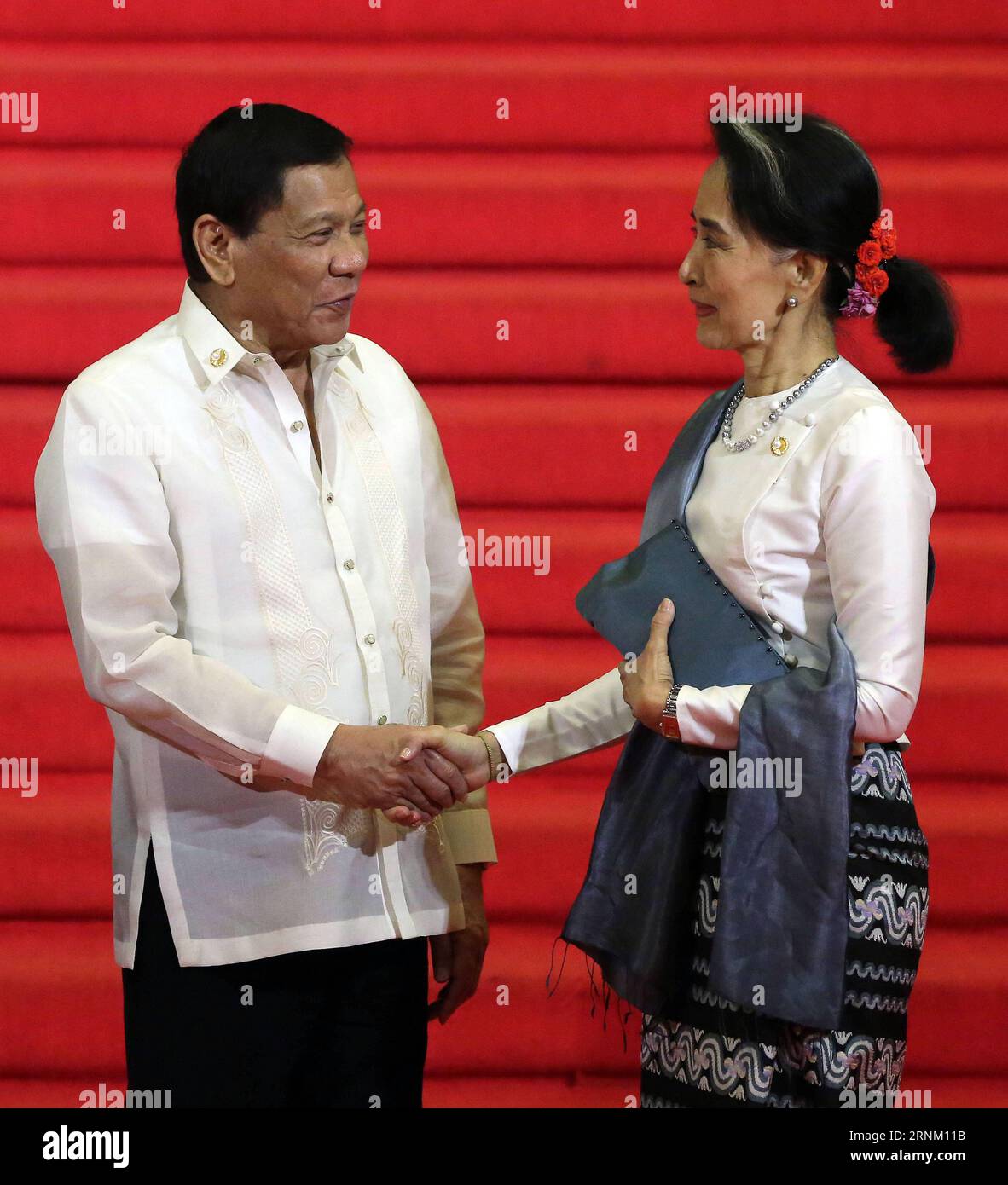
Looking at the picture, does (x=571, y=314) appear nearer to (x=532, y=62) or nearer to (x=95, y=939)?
(x=532, y=62)

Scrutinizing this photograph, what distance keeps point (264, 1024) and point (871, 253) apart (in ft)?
3.84

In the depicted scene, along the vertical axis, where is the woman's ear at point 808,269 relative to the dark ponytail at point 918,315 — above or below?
above

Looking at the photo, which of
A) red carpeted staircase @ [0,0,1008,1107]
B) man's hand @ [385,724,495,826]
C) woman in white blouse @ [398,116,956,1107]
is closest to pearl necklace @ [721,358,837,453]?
woman in white blouse @ [398,116,956,1107]

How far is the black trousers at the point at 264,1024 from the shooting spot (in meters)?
1.83

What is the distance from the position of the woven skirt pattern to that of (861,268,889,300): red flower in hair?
537 mm

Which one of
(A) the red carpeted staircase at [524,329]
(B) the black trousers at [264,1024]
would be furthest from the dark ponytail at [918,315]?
(A) the red carpeted staircase at [524,329]

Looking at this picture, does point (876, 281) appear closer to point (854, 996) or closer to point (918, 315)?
point (918, 315)

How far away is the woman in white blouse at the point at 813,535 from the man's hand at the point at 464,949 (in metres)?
0.25

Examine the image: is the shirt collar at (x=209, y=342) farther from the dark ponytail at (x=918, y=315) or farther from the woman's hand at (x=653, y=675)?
the dark ponytail at (x=918, y=315)

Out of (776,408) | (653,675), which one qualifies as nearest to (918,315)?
(776,408)

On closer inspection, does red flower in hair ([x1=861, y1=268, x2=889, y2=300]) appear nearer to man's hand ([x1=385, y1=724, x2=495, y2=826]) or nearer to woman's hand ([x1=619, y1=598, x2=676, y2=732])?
woman's hand ([x1=619, y1=598, x2=676, y2=732])

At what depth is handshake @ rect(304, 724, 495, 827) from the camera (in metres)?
Answer: 1.81

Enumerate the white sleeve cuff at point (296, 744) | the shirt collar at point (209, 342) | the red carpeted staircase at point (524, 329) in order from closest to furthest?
the white sleeve cuff at point (296, 744)
the shirt collar at point (209, 342)
the red carpeted staircase at point (524, 329)

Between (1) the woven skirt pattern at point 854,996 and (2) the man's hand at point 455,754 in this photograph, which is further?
(2) the man's hand at point 455,754
